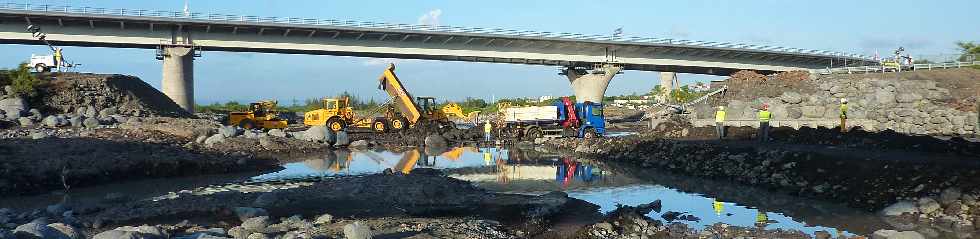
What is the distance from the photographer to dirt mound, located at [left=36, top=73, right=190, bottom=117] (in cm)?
3073

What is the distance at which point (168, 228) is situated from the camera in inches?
373

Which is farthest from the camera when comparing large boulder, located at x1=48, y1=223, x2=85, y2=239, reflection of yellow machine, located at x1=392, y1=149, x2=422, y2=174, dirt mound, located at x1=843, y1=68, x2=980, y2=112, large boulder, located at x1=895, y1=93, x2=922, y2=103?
large boulder, located at x1=895, y1=93, x2=922, y2=103

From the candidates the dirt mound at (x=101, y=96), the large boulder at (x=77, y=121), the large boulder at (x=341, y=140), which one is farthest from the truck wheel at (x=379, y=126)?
the large boulder at (x=77, y=121)

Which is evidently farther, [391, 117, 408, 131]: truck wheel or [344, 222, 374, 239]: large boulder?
[391, 117, 408, 131]: truck wheel

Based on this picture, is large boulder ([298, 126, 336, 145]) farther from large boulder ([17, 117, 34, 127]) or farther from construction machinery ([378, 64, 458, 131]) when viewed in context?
large boulder ([17, 117, 34, 127])


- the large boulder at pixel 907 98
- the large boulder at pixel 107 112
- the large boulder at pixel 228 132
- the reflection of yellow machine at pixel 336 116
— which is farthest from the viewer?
the reflection of yellow machine at pixel 336 116

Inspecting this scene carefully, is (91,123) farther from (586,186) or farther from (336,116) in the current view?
(586,186)

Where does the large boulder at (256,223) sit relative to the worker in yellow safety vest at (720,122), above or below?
below

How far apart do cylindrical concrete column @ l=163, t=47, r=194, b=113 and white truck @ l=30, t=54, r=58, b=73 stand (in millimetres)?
7967

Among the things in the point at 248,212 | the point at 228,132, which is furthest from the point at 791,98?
the point at 248,212

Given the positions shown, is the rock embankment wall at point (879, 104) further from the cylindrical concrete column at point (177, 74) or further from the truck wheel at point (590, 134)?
the cylindrical concrete column at point (177, 74)

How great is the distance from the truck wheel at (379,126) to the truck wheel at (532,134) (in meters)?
7.13

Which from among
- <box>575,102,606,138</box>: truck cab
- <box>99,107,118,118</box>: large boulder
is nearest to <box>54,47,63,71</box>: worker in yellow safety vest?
<box>99,107,118,118</box>: large boulder

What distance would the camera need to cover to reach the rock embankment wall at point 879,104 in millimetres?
30141
